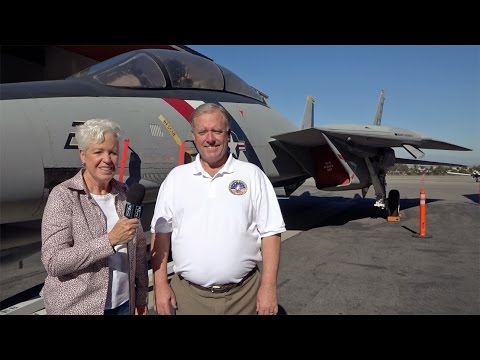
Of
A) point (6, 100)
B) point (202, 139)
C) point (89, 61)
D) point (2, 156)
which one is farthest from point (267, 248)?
point (89, 61)

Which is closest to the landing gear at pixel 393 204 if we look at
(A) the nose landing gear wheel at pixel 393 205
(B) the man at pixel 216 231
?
(A) the nose landing gear wheel at pixel 393 205

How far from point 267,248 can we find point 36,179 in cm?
220

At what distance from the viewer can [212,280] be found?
1.95m

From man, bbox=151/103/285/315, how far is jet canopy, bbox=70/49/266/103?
317 centimetres

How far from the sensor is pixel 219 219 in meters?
1.88

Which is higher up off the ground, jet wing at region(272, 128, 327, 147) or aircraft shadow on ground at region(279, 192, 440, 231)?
jet wing at region(272, 128, 327, 147)

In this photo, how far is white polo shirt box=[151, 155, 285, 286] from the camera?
1895 mm

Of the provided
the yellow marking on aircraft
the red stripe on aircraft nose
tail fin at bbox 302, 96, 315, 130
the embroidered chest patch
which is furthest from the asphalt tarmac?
tail fin at bbox 302, 96, 315, 130

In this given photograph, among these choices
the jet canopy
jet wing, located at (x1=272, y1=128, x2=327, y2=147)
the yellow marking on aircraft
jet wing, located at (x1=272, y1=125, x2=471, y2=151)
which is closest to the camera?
the yellow marking on aircraft

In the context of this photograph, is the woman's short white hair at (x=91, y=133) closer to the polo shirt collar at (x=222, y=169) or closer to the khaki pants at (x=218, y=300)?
the polo shirt collar at (x=222, y=169)

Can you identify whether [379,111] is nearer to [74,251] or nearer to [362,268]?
[362,268]

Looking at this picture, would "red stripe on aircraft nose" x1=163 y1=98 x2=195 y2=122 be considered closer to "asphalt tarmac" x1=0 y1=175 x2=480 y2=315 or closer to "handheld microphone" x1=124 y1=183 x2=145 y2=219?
"asphalt tarmac" x1=0 y1=175 x2=480 y2=315

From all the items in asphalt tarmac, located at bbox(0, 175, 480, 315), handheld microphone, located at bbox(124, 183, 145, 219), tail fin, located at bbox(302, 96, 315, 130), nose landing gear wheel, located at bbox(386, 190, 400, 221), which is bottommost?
asphalt tarmac, located at bbox(0, 175, 480, 315)
